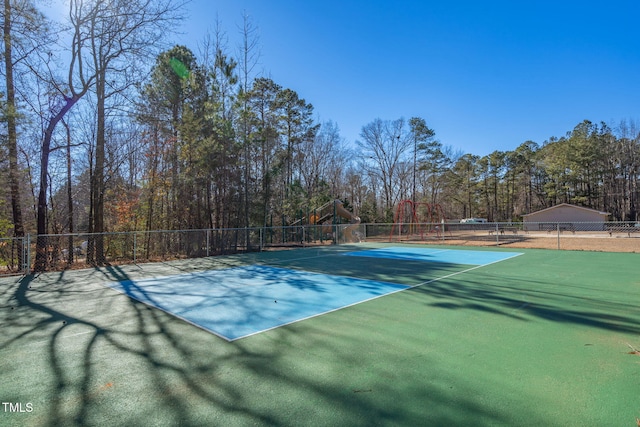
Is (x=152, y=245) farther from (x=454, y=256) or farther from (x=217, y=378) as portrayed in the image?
(x=217, y=378)

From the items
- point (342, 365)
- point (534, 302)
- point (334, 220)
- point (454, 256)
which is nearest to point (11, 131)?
point (342, 365)

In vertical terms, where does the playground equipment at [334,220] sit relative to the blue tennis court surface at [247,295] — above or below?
above

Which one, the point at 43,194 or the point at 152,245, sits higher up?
the point at 43,194

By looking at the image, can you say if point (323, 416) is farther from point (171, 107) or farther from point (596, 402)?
point (171, 107)

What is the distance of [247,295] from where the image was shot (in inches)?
227

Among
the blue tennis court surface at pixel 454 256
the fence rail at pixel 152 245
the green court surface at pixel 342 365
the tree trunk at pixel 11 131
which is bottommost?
the blue tennis court surface at pixel 454 256

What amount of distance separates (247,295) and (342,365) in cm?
326

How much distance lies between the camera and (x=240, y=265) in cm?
996

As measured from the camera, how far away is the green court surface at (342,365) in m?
2.16

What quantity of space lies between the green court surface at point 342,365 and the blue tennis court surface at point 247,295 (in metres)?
0.29

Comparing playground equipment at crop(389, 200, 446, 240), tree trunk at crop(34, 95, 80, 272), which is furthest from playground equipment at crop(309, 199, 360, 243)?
tree trunk at crop(34, 95, 80, 272)

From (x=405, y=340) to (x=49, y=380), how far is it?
3.47 meters

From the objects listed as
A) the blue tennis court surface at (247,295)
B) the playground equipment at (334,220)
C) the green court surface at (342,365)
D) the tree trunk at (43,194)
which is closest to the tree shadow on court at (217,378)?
the green court surface at (342,365)

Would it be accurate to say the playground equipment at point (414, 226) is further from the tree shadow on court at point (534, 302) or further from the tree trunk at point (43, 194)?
the tree trunk at point (43, 194)
